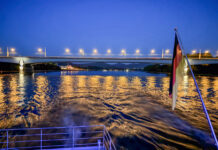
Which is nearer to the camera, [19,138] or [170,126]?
[19,138]

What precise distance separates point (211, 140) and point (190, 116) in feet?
10.7

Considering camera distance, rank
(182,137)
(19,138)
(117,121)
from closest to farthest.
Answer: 1. (19,138)
2. (182,137)
3. (117,121)

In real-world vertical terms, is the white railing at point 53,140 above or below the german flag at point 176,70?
below

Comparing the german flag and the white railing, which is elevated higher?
the german flag

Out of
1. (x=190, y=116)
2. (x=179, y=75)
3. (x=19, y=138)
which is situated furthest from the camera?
(x=190, y=116)

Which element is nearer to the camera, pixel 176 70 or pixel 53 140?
pixel 176 70

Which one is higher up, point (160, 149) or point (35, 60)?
point (35, 60)

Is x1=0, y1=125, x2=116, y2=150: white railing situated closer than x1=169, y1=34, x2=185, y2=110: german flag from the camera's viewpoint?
No

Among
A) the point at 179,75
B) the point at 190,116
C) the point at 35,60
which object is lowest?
the point at 190,116

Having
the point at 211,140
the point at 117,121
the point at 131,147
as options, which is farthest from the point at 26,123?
the point at 211,140

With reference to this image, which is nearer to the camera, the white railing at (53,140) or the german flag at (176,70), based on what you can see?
the german flag at (176,70)

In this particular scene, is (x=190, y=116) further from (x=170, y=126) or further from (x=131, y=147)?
(x=131, y=147)

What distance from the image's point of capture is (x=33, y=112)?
9625 millimetres

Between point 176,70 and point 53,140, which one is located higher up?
point 176,70
